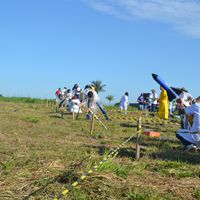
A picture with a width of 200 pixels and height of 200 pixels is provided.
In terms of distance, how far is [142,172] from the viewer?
285 inches

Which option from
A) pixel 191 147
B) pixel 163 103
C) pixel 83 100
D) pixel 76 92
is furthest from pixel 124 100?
pixel 191 147

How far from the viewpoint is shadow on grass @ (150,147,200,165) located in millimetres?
9266

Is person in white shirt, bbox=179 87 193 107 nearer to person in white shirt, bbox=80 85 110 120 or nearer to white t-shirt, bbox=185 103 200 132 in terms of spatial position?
person in white shirt, bbox=80 85 110 120

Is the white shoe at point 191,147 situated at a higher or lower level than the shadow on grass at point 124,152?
higher

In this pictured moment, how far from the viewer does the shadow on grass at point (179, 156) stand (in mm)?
9266

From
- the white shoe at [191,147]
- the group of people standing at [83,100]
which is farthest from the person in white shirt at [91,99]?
the white shoe at [191,147]

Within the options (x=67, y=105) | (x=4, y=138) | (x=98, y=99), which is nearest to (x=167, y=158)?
(x=4, y=138)

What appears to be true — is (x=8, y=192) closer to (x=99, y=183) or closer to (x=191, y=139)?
(x=99, y=183)

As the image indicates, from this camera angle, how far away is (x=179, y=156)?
976 cm

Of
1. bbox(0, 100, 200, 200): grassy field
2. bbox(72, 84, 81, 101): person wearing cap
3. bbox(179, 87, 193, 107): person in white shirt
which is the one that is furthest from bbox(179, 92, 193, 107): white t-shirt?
bbox(72, 84, 81, 101): person wearing cap

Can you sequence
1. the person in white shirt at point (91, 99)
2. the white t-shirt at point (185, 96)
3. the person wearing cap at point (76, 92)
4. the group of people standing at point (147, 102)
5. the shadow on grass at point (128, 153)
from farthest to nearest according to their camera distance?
the group of people standing at point (147, 102) < the person wearing cap at point (76, 92) < the person in white shirt at point (91, 99) < the white t-shirt at point (185, 96) < the shadow on grass at point (128, 153)

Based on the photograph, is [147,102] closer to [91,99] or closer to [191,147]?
[91,99]

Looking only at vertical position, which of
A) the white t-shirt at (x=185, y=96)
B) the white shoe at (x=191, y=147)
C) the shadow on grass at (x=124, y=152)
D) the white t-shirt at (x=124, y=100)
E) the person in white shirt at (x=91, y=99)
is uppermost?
the white t-shirt at (x=124, y=100)

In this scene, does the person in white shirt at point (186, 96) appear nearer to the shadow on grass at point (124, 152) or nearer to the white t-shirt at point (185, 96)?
the white t-shirt at point (185, 96)
